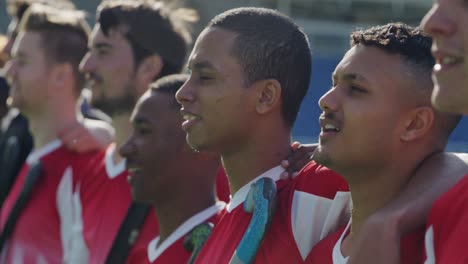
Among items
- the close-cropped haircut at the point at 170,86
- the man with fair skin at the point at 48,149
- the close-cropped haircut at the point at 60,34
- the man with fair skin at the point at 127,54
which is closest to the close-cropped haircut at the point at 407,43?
the close-cropped haircut at the point at 170,86

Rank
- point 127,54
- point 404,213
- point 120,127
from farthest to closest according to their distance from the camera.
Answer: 1. point 127,54
2. point 120,127
3. point 404,213

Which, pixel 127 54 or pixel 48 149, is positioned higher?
pixel 127 54

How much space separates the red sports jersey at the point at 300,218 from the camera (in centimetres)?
350

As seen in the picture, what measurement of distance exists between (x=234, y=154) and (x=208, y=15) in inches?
415

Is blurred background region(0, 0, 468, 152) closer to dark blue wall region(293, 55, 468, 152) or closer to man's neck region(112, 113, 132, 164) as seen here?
dark blue wall region(293, 55, 468, 152)

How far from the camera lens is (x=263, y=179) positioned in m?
3.63

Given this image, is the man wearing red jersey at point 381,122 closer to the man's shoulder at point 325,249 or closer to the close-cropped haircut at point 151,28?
the man's shoulder at point 325,249

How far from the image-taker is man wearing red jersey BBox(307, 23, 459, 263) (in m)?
3.15

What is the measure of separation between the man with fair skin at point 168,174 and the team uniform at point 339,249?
100cm

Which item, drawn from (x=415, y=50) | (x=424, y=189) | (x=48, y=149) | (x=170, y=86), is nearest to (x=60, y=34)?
(x=48, y=149)

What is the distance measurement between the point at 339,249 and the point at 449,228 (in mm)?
549

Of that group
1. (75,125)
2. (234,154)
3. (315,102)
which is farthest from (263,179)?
(315,102)

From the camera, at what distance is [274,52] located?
12.4 ft

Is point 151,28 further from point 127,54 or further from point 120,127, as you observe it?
point 120,127
